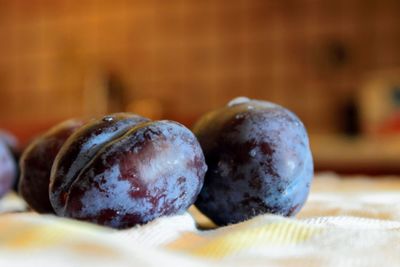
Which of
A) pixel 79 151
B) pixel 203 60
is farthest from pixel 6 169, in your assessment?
pixel 203 60

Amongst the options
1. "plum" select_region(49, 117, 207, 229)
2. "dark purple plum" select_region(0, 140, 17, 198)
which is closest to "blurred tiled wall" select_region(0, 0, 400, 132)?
"dark purple plum" select_region(0, 140, 17, 198)

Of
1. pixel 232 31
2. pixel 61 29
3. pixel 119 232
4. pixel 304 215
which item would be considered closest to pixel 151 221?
pixel 119 232

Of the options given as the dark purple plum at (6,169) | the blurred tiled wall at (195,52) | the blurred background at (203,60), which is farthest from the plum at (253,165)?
the blurred tiled wall at (195,52)

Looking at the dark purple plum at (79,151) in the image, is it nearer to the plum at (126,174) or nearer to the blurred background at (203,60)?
the plum at (126,174)

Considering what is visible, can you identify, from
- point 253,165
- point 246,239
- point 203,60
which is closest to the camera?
point 246,239

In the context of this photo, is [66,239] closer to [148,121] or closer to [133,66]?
[148,121]

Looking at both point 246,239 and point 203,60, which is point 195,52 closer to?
point 203,60
